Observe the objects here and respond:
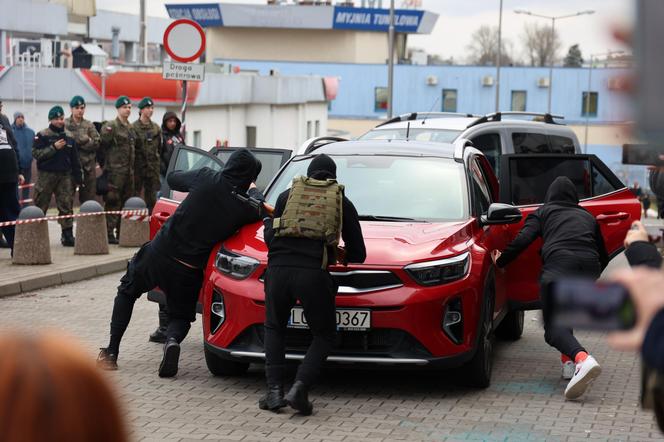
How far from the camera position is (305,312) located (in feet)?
27.0

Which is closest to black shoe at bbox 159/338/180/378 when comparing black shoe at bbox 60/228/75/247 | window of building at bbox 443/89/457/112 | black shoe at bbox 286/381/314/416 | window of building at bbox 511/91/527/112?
black shoe at bbox 286/381/314/416

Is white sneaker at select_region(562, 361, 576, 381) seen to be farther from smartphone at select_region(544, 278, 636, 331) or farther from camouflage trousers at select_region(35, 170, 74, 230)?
camouflage trousers at select_region(35, 170, 74, 230)

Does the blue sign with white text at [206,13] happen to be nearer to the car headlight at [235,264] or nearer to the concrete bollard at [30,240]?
the concrete bollard at [30,240]

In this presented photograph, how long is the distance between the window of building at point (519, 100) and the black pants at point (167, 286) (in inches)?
3296

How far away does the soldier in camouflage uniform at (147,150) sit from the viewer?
1888 cm

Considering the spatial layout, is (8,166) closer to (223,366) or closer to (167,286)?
(167,286)

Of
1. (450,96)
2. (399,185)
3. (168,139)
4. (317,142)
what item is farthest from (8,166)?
(450,96)

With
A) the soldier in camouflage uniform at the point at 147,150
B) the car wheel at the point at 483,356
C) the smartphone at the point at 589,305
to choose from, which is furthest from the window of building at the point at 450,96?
the smartphone at the point at 589,305

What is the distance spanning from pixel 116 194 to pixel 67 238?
91 centimetres

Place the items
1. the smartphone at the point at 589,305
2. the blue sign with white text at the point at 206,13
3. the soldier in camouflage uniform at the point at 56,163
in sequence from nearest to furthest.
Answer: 1. the smartphone at the point at 589,305
2. the soldier in camouflage uniform at the point at 56,163
3. the blue sign with white text at the point at 206,13

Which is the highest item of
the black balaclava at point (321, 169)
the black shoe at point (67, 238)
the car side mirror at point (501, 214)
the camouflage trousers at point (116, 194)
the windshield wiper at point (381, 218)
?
the black balaclava at point (321, 169)

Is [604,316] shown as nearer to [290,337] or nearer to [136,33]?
[290,337]

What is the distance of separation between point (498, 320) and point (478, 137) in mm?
8124

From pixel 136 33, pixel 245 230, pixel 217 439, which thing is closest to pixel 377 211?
pixel 245 230
